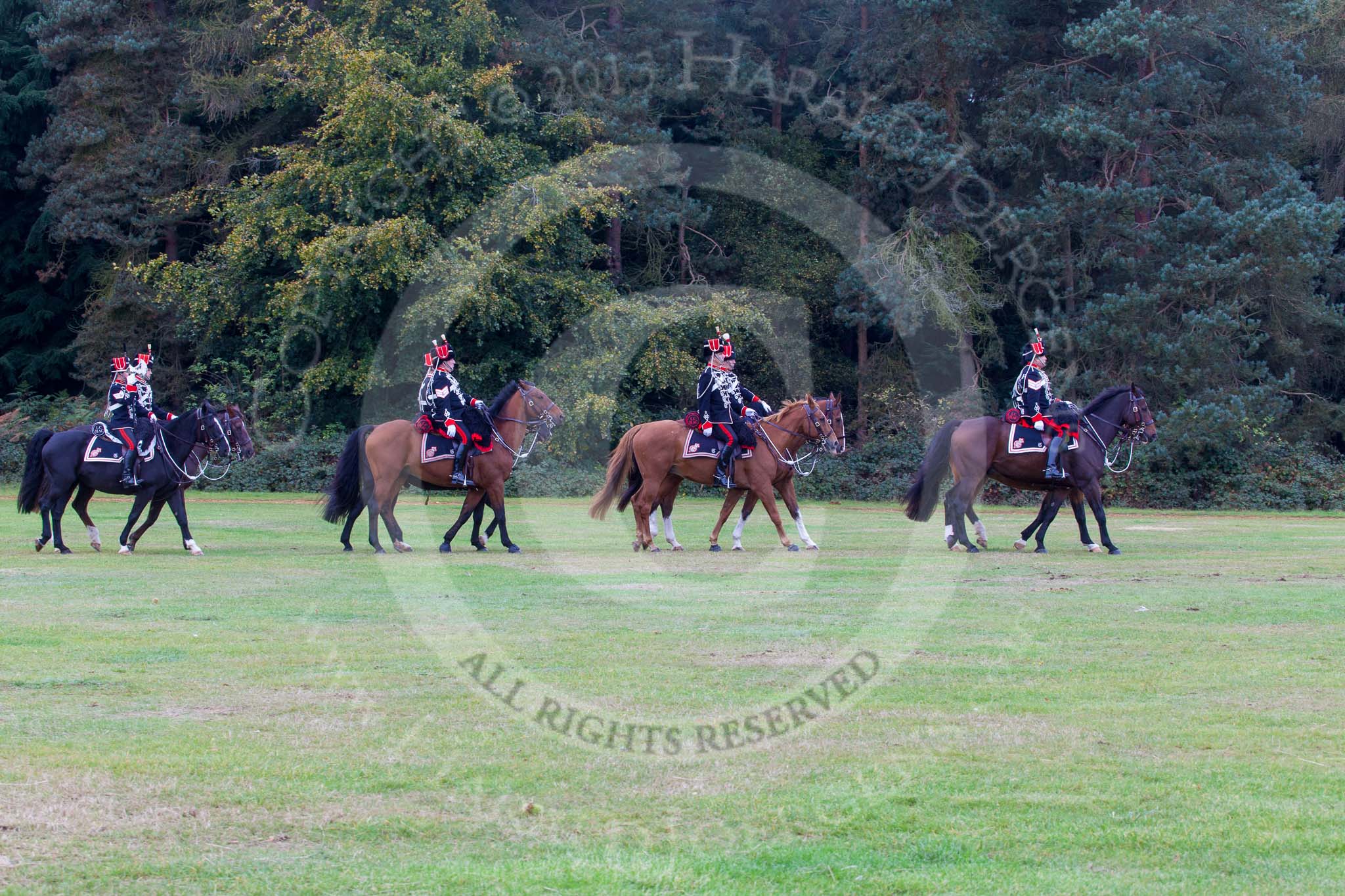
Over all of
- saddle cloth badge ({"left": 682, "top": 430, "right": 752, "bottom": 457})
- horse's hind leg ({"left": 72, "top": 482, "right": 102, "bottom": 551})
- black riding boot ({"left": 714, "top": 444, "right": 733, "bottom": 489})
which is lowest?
horse's hind leg ({"left": 72, "top": 482, "right": 102, "bottom": 551})

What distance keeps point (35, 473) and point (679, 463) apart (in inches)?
351

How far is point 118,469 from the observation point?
18.3 m

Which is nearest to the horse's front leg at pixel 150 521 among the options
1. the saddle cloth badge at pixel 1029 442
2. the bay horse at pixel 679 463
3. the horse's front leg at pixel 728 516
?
the bay horse at pixel 679 463

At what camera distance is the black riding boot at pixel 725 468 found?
750 inches

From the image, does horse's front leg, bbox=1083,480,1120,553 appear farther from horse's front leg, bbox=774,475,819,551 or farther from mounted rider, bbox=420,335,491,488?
mounted rider, bbox=420,335,491,488

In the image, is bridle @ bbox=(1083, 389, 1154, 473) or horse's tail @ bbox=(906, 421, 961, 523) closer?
horse's tail @ bbox=(906, 421, 961, 523)

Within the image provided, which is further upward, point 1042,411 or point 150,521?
point 1042,411

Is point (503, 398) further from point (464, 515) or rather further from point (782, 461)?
point (782, 461)

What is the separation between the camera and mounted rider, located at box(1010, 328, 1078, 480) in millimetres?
18859

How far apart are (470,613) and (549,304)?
1001 inches

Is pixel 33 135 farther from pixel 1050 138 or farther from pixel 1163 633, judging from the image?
pixel 1163 633

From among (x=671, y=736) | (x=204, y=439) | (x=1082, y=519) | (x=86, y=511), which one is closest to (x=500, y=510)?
(x=204, y=439)

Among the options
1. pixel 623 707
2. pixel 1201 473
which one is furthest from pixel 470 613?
pixel 1201 473

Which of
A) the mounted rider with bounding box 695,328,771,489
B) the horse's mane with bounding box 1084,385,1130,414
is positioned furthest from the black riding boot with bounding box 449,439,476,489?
the horse's mane with bounding box 1084,385,1130,414
